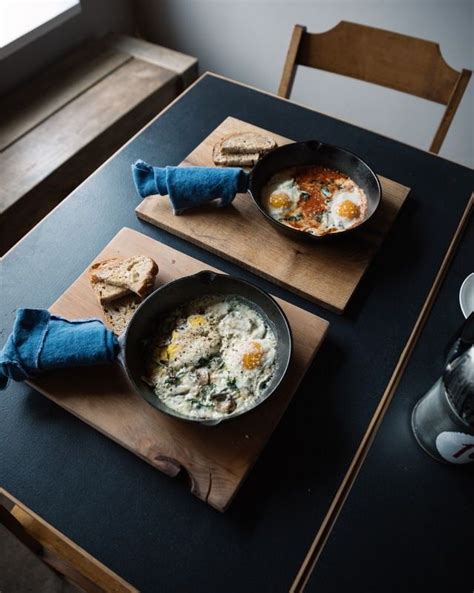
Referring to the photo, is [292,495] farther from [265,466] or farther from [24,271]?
[24,271]

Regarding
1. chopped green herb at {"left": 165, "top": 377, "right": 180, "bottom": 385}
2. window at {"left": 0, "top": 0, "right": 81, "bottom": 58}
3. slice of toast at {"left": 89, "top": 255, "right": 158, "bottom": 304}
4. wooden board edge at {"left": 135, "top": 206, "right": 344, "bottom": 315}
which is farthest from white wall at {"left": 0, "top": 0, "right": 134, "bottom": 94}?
chopped green herb at {"left": 165, "top": 377, "right": 180, "bottom": 385}

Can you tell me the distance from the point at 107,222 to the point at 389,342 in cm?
86

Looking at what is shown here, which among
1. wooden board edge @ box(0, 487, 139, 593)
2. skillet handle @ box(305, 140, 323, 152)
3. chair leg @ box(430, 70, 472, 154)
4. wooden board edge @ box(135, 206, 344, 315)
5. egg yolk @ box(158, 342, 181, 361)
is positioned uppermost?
chair leg @ box(430, 70, 472, 154)

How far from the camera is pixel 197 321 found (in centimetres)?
115

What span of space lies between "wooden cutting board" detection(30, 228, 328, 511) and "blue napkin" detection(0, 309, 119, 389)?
0.14 feet

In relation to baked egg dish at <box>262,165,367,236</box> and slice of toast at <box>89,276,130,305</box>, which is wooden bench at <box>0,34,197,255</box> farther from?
baked egg dish at <box>262,165,367,236</box>

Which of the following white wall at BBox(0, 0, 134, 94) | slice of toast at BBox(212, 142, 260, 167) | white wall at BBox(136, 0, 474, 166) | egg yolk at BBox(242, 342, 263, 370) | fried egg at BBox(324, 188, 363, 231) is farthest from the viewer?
white wall at BBox(0, 0, 134, 94)

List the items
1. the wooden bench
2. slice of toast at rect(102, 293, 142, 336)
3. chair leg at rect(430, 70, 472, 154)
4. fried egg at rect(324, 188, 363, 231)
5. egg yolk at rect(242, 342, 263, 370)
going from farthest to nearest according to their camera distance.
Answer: the wooden bench
chair leg at rect(430, 70, 472, 154)
fried egg at rect(324, 188, 363, 231)
slice of toast at rect(102, 293, 142, 336)
egg yolk at rect(242, 342, 263, 370)

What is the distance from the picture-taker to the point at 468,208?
150 centimetres

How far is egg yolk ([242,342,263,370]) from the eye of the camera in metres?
1.08

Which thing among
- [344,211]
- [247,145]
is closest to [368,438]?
[344,211]

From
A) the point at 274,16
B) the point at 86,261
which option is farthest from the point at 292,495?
the point at 274,16

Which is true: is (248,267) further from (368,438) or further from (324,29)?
(324,29)

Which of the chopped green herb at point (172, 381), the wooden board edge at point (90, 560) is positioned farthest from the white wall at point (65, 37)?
the wooden board edge at point (90, 560)
